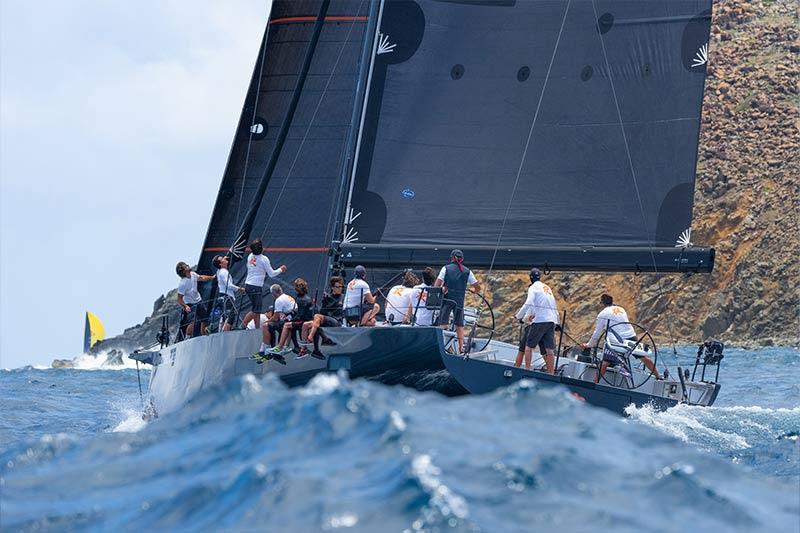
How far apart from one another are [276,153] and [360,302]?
418 cm

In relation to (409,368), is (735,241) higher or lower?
higher

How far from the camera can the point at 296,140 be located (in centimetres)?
1788

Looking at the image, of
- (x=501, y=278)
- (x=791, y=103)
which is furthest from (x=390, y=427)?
(x=791, y=103)

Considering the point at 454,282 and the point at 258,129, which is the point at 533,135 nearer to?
the point at 454,282

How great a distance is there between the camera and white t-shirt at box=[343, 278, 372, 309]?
45.8 ft

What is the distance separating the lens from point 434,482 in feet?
21.9

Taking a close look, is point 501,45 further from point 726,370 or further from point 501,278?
point 501,278

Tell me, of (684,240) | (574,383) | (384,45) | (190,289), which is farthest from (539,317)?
(190,289)

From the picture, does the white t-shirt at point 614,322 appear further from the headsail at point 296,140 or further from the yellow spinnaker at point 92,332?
the yellow spinnaker at point 92,332

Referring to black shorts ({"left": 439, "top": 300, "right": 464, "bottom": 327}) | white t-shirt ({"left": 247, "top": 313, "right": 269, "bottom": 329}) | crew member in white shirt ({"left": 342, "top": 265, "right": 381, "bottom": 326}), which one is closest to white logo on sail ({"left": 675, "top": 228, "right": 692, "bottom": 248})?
black shorts ({"left": 439, "top": 300, "right": 464, "bottom": 327})

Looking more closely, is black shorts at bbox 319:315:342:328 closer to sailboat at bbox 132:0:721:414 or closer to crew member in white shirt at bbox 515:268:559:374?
crew member in white shirt at bbox 515:268:559:374

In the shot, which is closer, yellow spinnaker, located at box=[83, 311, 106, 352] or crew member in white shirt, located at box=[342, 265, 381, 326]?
crew member in white shirt, located at box=[342, 265, 381, 326]

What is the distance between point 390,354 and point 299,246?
15.8 feet

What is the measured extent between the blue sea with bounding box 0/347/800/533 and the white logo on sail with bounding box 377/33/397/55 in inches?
280
